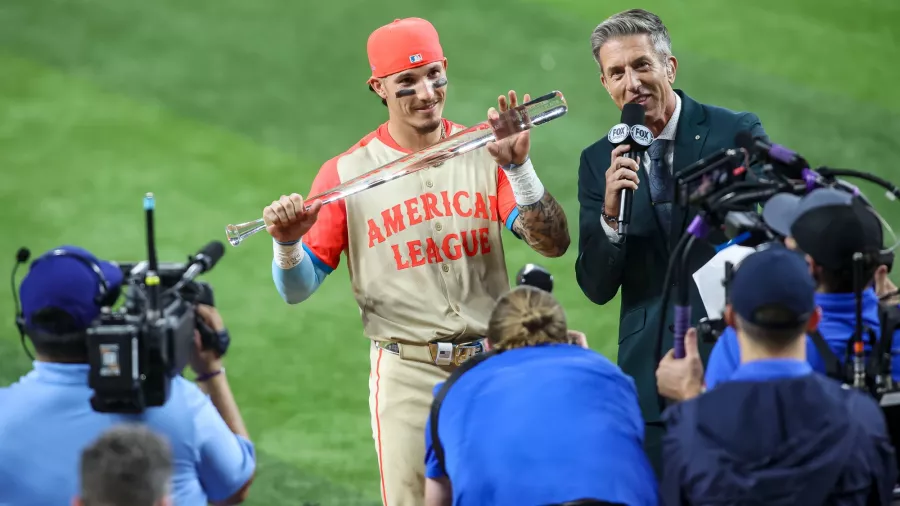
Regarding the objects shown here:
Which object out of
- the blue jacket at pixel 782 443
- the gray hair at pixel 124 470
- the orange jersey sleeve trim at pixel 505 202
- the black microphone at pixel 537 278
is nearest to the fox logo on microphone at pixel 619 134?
the orange jersey sleeve trim at pixel 505 202

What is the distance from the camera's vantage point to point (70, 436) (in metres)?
2.81

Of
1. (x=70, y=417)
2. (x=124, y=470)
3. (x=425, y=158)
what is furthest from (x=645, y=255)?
(x=124, y=470)

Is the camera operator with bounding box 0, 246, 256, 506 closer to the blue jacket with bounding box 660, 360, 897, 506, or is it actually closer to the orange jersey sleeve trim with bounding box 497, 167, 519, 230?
the blue jacket with bounding box 660, 360, 897, 506

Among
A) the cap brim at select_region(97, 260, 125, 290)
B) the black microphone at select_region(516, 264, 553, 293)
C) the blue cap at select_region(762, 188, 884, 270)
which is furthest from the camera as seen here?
the black microphone at select_region(516, 264, 553, 293)

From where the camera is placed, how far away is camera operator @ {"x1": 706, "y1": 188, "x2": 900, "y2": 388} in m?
2.86

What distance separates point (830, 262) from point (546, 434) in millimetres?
737

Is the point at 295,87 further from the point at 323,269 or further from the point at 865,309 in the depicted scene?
the point at 865,309

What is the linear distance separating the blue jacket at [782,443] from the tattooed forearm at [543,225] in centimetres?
123

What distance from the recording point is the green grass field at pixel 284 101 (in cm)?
670

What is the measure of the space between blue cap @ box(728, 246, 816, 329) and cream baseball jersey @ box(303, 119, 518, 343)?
51.6 inches

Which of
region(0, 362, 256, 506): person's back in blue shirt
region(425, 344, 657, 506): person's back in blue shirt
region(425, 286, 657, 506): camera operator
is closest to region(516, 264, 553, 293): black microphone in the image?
region(425, 286, 657, 506): camera operator

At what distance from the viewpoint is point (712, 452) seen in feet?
Result: 8.54

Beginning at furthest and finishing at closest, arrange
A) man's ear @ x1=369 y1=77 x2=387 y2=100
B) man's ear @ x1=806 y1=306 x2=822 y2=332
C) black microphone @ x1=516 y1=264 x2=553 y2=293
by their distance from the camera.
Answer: man's ear @ x1=369 y1=77 x2=387 y2=100 → black microphone @ x1=516 y1=264 x2=553 y2=293 → man's ear @ x1=806 y1=306 x2=822 y2=332

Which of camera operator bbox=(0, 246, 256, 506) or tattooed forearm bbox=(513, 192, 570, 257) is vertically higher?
tattooed forearm bbox=(513, 192, 570, 257)
